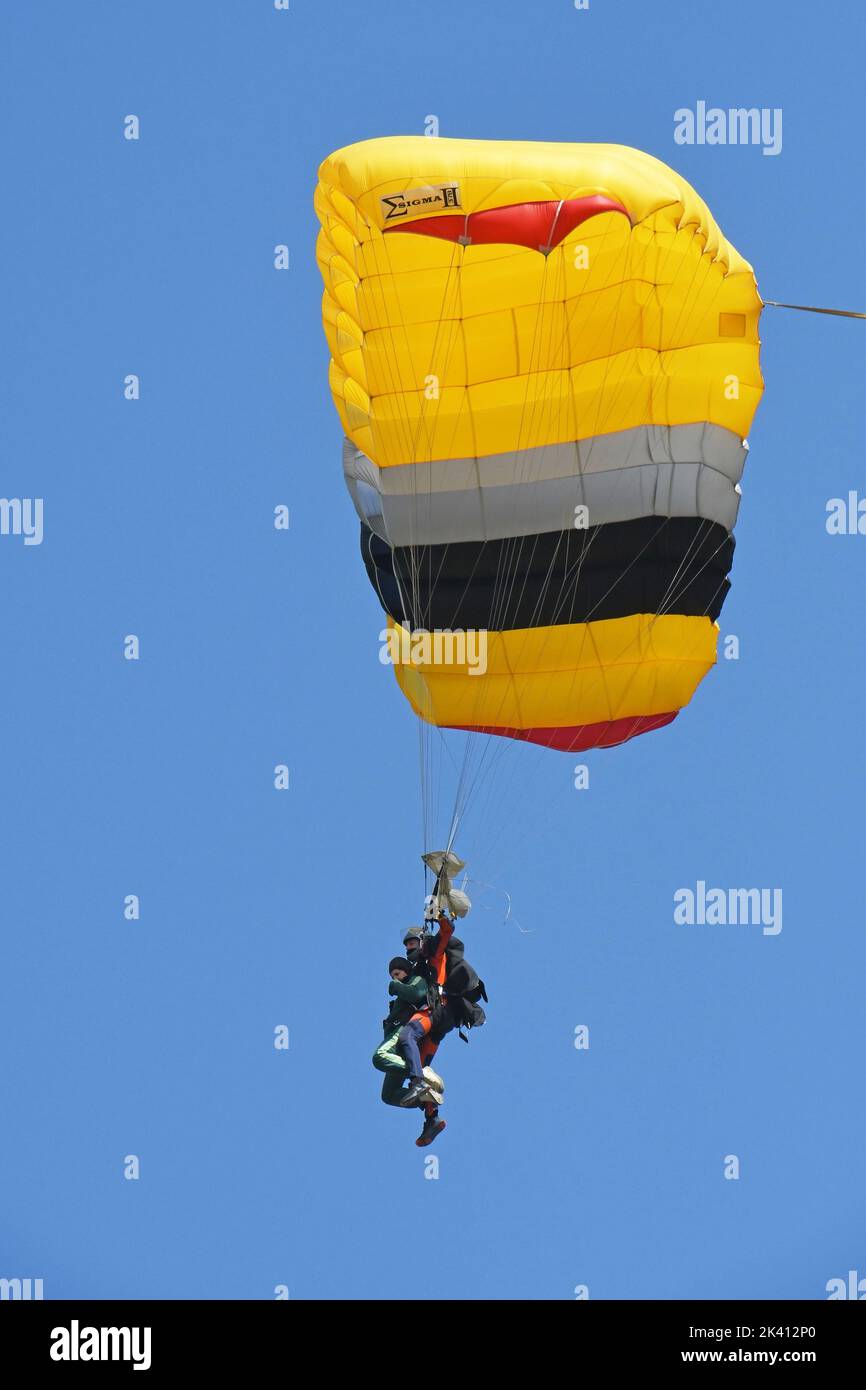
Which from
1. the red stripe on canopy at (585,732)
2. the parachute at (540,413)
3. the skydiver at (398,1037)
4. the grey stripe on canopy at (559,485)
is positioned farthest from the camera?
the red stripe on canopy at (585,732)

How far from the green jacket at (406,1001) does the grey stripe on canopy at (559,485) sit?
12.6 feet

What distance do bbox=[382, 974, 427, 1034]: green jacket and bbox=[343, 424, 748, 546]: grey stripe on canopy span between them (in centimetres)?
385

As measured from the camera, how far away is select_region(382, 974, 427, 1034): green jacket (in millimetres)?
19047

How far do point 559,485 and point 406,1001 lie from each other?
4.44m

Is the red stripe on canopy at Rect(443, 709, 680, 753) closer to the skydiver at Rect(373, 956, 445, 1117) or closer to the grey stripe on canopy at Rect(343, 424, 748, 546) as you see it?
the grey stripe on canopy at Rect(343, 424, 748, 546)

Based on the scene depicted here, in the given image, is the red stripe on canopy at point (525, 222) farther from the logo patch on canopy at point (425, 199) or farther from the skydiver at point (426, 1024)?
the skydiver at point (426, 1024)

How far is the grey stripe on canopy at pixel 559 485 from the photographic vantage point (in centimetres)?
2022

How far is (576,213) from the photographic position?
19.5m

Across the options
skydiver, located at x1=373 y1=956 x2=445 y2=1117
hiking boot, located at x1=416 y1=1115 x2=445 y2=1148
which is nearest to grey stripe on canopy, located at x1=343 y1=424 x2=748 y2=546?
skydiver, located at x1=373 y1=956 x2=445 y2=1117

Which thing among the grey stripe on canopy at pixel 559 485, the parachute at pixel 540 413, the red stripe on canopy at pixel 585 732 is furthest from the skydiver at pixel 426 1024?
the grey stripe on canopy at pixel 559 485

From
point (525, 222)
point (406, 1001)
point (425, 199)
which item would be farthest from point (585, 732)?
point (425, 199)
